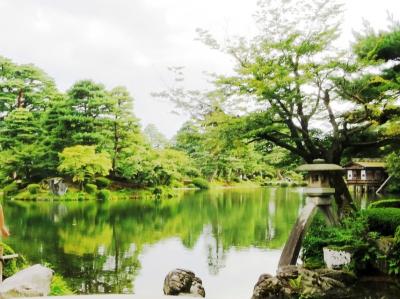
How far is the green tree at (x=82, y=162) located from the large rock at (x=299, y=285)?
62.8 ft

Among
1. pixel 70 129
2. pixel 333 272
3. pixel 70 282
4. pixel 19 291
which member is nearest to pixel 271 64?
pixel 333 272

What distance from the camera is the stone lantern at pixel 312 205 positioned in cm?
792

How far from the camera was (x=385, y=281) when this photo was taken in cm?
738

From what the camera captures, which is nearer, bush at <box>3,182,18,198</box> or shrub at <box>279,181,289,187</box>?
bush at <box>3,182,18,198</box>

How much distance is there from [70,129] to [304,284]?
73.9 ft

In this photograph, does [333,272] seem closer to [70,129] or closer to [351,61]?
[351,61]

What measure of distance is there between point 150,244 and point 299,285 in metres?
5.93

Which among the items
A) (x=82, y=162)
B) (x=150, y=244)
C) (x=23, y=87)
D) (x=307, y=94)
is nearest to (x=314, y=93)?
(x=307, y=94)

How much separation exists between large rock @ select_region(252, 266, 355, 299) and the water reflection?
951 mm

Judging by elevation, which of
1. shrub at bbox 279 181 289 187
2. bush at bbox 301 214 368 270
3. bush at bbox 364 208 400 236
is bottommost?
bush at bbox 301 214 368 270

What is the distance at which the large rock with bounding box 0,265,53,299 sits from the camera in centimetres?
500

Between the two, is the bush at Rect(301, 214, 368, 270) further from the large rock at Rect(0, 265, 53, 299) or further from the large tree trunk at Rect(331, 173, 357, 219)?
the large rock at Rect(0, 265, 53, 299)

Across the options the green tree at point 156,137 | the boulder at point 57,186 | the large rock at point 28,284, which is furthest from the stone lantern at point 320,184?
the green tree at point 156,137

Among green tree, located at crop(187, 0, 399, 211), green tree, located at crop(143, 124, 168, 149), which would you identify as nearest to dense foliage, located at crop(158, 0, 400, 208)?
green tree, located at crop(187, 0, 399, 211)
